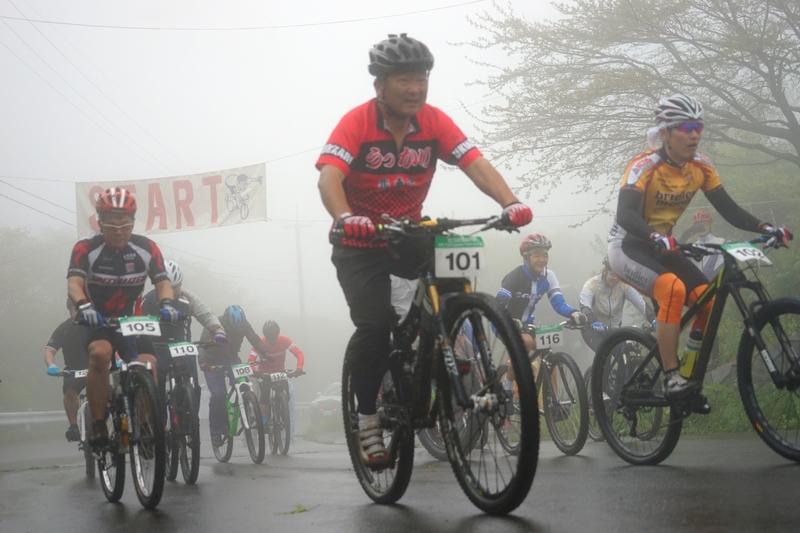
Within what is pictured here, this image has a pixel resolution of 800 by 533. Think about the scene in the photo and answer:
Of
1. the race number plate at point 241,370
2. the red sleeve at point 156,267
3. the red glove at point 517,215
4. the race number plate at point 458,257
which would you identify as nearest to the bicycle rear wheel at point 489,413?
the race number plate at point 458,257

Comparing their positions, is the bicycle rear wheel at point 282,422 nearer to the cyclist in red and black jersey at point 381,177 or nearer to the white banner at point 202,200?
the cyclist in red and black jersey at point 381,177

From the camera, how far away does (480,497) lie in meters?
4.06

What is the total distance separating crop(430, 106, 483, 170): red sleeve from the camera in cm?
496

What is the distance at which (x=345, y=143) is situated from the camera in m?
4.73

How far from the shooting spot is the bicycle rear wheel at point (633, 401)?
5992mm

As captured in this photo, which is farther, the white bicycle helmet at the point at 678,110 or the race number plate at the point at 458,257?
the white bicycle helmet at the point at 678,110

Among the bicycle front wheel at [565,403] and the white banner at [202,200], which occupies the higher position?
the white banner at [202,200]

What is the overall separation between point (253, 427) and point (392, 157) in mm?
8258

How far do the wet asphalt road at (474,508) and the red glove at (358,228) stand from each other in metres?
1.24

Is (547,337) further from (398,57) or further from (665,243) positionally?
(398,57)

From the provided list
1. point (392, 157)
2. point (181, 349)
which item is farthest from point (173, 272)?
point (392, 157)

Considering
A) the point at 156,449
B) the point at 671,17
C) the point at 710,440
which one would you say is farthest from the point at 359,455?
the point at 671,17

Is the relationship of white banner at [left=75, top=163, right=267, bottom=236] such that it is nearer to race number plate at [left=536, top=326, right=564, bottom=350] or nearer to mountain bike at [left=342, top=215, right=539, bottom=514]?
race number plate at [left=536, top=326, right=564, bottom=350]

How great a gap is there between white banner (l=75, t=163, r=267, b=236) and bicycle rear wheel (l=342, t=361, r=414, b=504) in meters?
22.9
